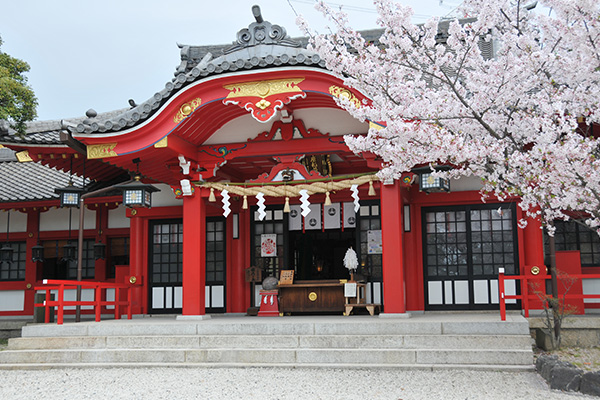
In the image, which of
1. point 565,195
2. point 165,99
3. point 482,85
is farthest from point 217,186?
point 565,195

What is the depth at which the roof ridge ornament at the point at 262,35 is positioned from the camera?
11367mm

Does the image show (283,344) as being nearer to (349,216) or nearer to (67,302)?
(67,302)

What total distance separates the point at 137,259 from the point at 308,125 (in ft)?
16.6

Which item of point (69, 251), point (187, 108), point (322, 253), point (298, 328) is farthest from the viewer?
point (322, 253)

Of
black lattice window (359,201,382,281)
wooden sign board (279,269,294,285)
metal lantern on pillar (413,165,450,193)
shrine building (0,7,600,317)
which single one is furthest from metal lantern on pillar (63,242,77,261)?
metal lantern on pillar (413,165,450,193)

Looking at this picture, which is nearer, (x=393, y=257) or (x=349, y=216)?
(x=393, y=257)

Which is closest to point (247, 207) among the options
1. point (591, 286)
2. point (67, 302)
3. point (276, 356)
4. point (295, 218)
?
point (295, 218)

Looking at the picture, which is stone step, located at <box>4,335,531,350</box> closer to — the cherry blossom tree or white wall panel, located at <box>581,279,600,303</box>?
the cherry blossom tree

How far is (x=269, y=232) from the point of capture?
1330cm

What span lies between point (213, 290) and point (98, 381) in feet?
16.2

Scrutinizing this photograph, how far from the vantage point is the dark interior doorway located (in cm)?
1652

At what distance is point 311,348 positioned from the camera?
29.7ft

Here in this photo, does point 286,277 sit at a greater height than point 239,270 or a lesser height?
lesser

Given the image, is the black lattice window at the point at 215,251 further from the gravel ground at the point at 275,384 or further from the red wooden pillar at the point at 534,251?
the red wooden pillar at the point at 534,251
